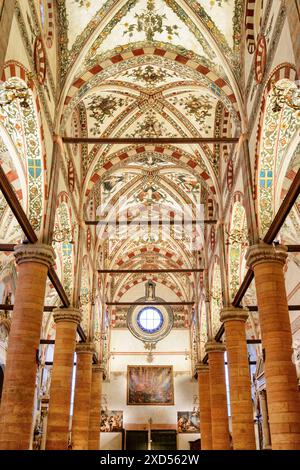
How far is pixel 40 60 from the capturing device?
38.4ft

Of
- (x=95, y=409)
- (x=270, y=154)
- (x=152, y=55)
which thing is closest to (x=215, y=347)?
(x=95, y=409)

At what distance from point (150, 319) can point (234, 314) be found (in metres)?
17.8

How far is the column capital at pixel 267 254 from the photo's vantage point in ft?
36.9

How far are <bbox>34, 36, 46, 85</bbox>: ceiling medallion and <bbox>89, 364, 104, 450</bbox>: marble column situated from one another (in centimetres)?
1574

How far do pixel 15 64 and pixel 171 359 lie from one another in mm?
24890

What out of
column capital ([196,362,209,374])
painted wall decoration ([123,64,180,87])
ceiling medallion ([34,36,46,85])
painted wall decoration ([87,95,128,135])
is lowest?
column capital ([196,362,209,374])

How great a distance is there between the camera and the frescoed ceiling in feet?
44.1

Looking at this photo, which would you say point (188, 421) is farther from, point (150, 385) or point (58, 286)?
point (58, 286)

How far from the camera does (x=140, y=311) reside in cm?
3278

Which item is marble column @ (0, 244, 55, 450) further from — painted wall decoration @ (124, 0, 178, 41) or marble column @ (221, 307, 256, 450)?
painted wall decoration @ (124, 0, 178, 41)

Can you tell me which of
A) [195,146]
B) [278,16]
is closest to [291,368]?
[278,16]

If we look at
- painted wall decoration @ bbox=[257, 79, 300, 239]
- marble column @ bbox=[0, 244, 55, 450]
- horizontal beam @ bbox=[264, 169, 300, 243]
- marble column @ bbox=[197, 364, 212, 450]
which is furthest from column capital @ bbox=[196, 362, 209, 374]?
marble column @ bbox=[0, 244, 55, 450]

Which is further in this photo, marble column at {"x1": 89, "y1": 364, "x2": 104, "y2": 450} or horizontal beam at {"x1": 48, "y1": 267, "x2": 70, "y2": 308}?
marble column at {"x1": 89, "y1": 364, "x2": 104, "y2": 450}
